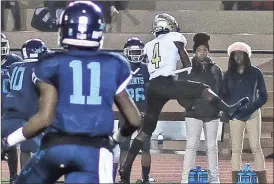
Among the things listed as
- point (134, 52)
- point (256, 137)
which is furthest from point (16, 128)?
point (256, 137)

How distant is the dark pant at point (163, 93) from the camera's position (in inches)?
230

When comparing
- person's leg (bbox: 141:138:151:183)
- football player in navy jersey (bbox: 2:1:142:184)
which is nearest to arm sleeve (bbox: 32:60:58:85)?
football player in navy jersey (bbox: 2:1:142:184)

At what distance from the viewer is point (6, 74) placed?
571 cm

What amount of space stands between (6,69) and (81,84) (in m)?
2.35

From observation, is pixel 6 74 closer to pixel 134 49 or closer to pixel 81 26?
pixel 134 49

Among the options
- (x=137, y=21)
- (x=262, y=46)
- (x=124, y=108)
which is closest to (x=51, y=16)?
(x=137, y=21)

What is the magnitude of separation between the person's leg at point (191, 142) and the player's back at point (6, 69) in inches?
43.4

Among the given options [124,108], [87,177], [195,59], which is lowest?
[87,177]

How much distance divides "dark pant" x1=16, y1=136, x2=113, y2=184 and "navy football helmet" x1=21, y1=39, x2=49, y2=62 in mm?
2346

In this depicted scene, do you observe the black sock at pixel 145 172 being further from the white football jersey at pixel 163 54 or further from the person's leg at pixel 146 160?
the white football jersey at pixel 163 54

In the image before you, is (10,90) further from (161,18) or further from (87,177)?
(87,177)

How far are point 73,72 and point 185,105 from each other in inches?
99.7

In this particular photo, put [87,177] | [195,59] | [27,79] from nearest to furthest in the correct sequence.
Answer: [87,177] → [27,79] → [195,59]

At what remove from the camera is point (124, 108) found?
3.56 metres
